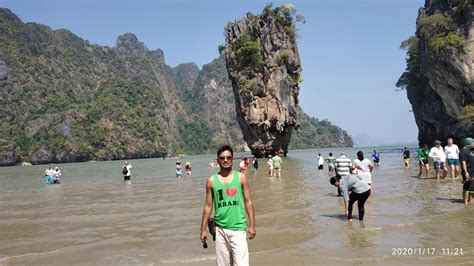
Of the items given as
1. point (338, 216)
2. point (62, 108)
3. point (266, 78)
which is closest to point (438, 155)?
point (338, 216)

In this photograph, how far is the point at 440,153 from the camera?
51.7 ft

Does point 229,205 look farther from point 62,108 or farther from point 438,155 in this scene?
point 62,108

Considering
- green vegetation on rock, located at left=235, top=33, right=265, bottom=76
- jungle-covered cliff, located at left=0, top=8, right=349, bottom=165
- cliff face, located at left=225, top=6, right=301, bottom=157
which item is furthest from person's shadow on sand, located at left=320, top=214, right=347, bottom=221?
jungle-covered cliff, located at left=0, top=8, right=349, bottom=165

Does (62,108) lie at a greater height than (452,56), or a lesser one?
Result: greater

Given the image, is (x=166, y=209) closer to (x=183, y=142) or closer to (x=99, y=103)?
(x=99, y=103)

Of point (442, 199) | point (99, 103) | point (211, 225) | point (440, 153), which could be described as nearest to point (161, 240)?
point (211, 225)

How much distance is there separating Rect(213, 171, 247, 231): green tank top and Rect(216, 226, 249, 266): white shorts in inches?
2.6

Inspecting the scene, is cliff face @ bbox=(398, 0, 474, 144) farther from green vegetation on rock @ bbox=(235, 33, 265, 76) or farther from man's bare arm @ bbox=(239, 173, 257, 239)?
man's bare arm @ bbox=(239, 173, 257, 239)

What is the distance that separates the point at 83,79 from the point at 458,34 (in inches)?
6347

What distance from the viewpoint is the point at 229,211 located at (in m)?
4.50

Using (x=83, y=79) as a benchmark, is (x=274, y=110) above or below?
below

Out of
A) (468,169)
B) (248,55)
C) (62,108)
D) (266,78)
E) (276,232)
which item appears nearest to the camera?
(276,232)

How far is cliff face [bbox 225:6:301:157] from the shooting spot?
54.2m

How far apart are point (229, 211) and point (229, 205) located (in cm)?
7
